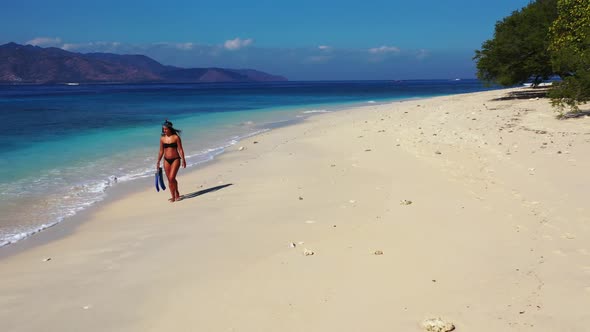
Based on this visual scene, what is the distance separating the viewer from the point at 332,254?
5.80 m

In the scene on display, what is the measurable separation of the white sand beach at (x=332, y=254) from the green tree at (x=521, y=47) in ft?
59.6

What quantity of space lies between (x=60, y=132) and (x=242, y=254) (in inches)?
874

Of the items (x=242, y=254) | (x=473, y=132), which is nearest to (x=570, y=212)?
(x=242, y=254)

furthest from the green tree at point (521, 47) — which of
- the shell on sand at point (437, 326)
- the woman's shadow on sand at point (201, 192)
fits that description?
the shell on sand at point (437, 326)

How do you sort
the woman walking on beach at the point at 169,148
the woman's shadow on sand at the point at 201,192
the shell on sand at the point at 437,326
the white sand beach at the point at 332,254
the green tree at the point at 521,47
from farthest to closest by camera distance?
the green tree at the point at 521,47, the woman walking on beach at the point at 169,148, the woman's shadow on sand at the point at 201,192, the white sand beach at the point at 332,254, the shell on sand at the point at 437,326

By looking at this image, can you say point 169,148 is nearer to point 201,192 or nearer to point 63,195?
point 201,192

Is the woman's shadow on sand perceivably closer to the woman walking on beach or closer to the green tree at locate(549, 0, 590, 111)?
the woman walking on beach

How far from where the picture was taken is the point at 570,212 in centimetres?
679

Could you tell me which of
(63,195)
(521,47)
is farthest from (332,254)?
(521,47)

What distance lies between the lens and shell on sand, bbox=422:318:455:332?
395 centimetres

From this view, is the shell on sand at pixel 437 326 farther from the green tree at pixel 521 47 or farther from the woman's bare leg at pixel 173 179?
the green tree at pixel 521 47

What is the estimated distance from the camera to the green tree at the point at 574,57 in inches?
634

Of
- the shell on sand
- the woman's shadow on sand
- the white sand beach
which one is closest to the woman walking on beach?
the woman's shadow on sand

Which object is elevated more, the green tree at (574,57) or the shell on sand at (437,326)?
the green tree at (574,57)
